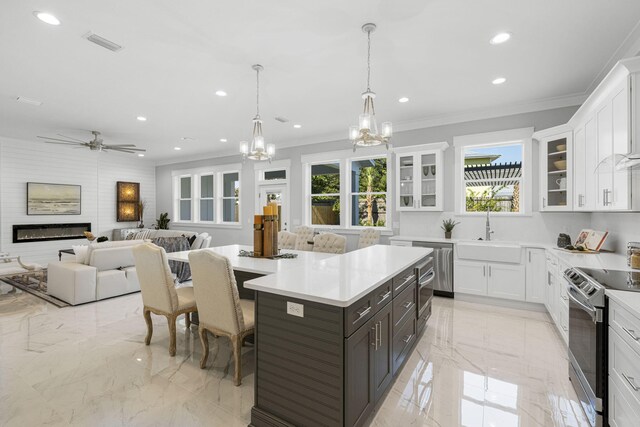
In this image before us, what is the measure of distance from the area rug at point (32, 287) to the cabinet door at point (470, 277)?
580 centimetres

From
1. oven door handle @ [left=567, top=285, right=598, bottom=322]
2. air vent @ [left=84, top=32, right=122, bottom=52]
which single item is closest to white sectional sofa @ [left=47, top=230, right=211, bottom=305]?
air vent @ [left=84, top=32, right=122, bottom=52]

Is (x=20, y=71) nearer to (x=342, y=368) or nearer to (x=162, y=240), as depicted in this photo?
(x=162, y=240)

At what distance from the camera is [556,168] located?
412 centimetres

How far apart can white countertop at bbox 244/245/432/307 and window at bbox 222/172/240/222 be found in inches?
235

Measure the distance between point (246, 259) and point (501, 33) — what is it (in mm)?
3300

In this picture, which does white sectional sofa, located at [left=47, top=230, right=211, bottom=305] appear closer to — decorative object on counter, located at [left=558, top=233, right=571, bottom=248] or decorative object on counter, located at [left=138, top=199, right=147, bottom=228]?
decorative object on counter, located at [left=138, top=199, right=147, bottom=228]

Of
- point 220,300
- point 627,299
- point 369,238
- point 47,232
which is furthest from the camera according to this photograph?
point 47,232

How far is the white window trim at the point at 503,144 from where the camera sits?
15.2 feet

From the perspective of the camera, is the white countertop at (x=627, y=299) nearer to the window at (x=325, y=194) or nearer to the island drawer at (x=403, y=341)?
the island drawer at (x=403, y=341)

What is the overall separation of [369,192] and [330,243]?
1976mm

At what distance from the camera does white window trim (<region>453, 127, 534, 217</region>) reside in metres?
4.62

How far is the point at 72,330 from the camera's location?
3.57 meters

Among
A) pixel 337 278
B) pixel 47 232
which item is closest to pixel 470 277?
pixel 337 278

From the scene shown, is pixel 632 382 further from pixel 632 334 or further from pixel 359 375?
pixel 359 375
